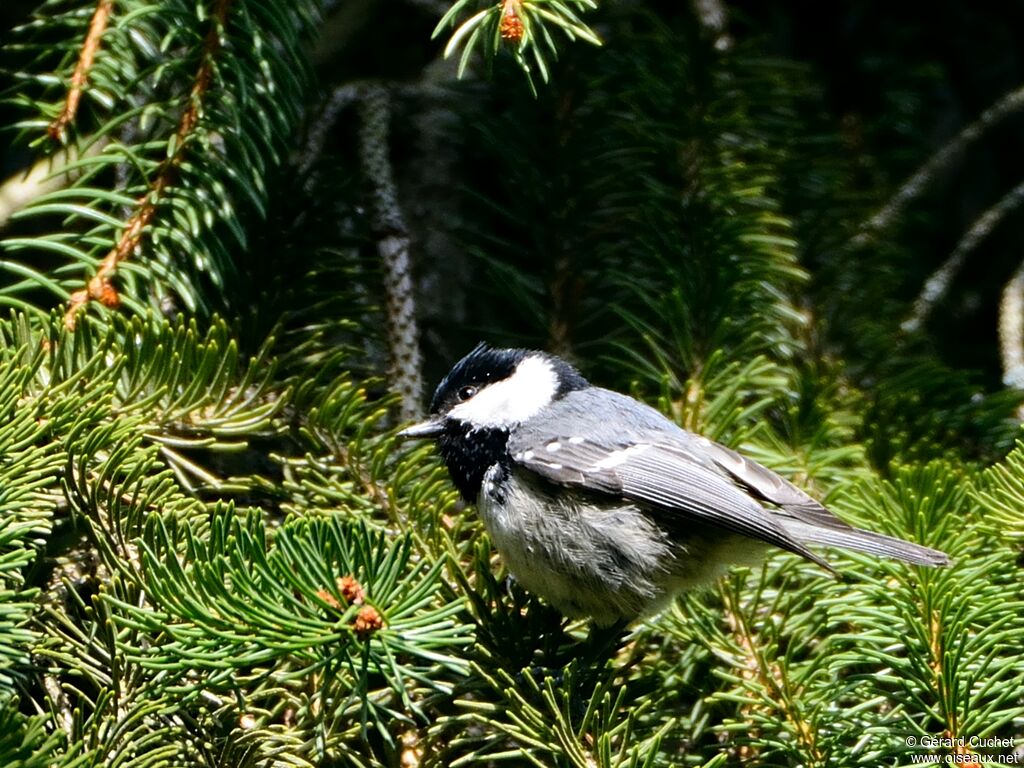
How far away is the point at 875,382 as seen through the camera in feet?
6.59

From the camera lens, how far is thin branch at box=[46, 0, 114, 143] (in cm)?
154

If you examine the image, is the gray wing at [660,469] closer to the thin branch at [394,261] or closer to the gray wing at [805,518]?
the gray wing at [805,518]

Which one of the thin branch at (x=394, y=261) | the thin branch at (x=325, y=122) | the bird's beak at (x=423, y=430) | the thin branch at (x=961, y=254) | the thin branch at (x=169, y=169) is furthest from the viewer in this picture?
the thin branch at (x=961, y=254)

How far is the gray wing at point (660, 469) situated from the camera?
5.14 ft

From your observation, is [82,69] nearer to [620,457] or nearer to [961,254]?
[620,457]

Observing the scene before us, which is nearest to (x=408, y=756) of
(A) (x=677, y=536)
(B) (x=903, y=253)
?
(A) (x=677, y=536)

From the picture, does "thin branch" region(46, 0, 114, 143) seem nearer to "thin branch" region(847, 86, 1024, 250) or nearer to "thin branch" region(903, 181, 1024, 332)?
"thin branch" region(847, 86, 1024, 250)

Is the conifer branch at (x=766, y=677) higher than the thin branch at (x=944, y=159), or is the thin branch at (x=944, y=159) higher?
the thin branch at (x=944, y=159)

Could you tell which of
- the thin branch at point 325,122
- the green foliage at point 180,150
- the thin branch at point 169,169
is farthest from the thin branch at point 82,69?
the thin branch at point 325,122

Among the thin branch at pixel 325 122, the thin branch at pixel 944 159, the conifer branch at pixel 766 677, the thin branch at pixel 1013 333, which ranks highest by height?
the thin branch at pixel 325 122

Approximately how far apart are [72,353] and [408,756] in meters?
0.68

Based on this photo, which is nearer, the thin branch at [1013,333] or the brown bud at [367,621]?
the brown bud at [367,621]

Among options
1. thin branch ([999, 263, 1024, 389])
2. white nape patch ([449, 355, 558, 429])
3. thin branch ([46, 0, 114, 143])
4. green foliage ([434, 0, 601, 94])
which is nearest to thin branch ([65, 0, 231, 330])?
thin branch ([46, 0, 114, 143])

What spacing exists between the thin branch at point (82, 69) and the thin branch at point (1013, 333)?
68.3 inches
